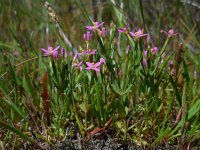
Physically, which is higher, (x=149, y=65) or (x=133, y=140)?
(x=149, y=65)

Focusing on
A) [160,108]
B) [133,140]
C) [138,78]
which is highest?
[138,78]

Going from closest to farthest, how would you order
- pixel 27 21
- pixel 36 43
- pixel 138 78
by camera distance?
pixel 138 78 < pixel 36 43 < pixel 27 21

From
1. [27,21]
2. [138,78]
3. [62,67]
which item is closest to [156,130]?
[138,78]

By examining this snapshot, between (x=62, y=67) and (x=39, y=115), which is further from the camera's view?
(x=39, y=115)

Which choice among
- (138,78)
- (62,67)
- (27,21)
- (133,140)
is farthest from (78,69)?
(27,21)

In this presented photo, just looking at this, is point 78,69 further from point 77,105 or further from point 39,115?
point 39,115

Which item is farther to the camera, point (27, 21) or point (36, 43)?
point (27, 21)

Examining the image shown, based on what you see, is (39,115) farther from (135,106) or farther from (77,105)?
(135,106)

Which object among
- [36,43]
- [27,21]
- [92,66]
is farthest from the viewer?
[27,21]

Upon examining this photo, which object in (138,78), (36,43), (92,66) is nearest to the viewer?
(92,66)
